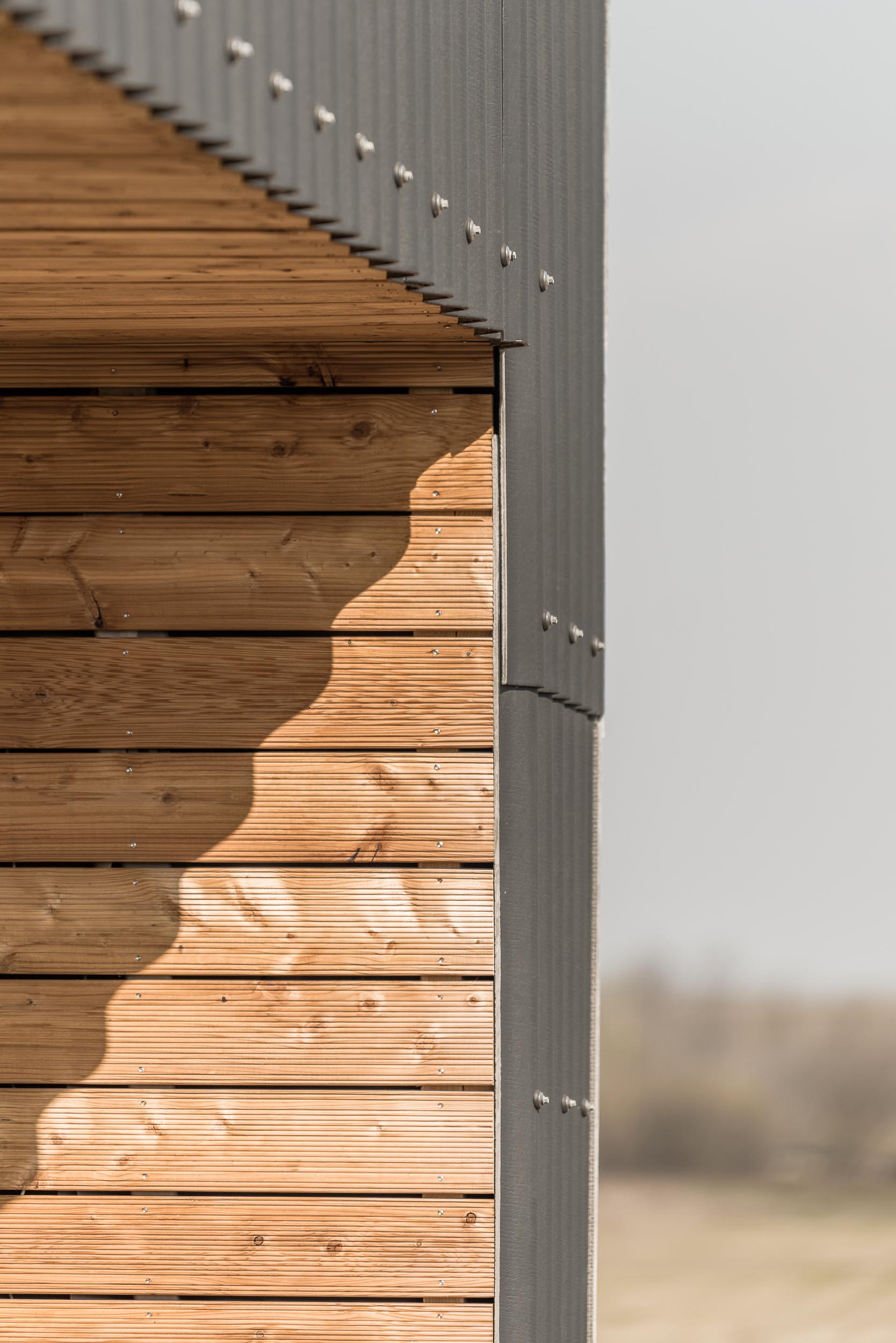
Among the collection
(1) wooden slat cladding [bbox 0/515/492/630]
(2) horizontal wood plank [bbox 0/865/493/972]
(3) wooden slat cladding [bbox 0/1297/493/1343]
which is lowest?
(3) wooden slat cladding [bbox 0/1297/493/1343]

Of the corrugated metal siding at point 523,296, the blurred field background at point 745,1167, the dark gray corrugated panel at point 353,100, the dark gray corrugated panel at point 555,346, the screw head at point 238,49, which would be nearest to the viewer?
the dark gray corrugated panel at point 353,100

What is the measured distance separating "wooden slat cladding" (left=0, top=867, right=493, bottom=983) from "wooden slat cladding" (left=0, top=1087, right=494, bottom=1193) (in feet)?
0.80

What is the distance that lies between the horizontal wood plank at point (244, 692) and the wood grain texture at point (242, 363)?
0.50 m

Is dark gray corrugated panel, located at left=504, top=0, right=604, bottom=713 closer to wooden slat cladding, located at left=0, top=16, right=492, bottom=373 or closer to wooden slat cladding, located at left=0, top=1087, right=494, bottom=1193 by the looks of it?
wooden slat cladding, located at left=0, top=16, right=492, bottom=373

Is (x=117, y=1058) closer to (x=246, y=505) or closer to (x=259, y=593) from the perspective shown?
(x=259, y=593)

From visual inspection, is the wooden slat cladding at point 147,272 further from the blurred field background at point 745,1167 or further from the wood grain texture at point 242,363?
the blurred field background at point 745,1167

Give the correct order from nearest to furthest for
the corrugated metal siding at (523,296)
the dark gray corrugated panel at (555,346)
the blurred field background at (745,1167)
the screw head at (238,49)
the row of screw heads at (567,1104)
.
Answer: the screw head at (238,49) → the corrugated metal siding at (523,296) → the dark gray corrugated panel at (555,346) → the row of screw heads at (567,1104) → the blurred field background at (745,1167)

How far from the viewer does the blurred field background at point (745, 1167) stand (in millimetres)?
A: 13594

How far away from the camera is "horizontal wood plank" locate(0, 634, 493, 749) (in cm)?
252

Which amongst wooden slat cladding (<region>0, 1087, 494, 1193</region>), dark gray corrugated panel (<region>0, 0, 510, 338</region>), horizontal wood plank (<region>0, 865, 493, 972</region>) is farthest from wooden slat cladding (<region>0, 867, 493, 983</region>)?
dark gray corrugated panel (<region>0, 0, 510, 338</region>)

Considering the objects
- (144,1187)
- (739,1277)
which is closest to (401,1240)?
(144,1187)

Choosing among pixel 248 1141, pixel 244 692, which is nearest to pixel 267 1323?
pixel 248 1141

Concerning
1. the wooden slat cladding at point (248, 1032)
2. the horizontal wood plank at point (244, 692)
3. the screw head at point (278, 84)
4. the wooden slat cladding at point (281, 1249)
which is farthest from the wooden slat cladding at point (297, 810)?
the screw head at point (278, 84)

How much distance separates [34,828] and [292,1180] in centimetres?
84
